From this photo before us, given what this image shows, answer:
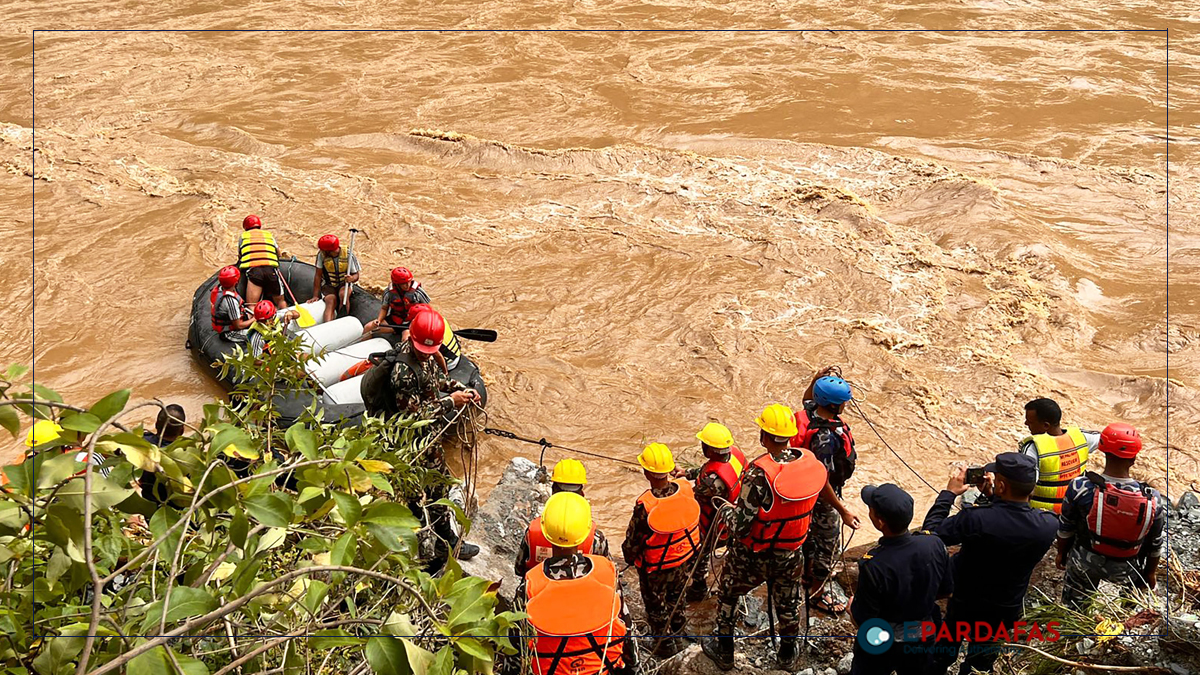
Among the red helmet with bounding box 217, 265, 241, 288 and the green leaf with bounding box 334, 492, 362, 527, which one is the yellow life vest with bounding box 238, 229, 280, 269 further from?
the green leaf with bounding box 334, 492, 362, 527

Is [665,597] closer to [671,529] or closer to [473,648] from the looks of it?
[671,529]

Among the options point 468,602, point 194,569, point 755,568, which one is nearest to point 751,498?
point 755,568

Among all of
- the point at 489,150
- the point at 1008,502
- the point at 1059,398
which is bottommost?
the point at 1059,398

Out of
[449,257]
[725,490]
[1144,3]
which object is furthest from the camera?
[1144,3]

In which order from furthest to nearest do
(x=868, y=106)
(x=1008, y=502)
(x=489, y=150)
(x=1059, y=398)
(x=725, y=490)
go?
(x=868, y=106), (x=489, y=150), (x=1059, y=398), (x=725, y=490), (x=1008, y=502)

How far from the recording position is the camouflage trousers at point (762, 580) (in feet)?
15.5

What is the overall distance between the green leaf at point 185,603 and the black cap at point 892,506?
2.84 metres

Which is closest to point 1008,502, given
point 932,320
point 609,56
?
point 932,320

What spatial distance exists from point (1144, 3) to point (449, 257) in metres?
17.3

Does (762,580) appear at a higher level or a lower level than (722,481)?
lower

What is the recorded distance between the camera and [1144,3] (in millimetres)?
19609

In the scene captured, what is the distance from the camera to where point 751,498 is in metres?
4.65

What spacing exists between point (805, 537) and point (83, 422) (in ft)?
12.5

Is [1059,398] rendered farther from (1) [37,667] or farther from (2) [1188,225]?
(1) [37,667]
